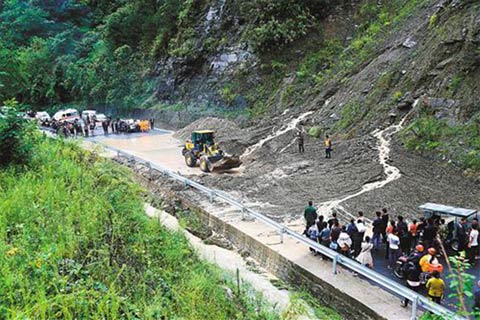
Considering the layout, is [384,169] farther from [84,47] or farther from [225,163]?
[84,47]

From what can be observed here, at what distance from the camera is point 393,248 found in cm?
1074

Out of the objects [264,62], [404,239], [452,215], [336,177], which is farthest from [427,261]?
[264,62]

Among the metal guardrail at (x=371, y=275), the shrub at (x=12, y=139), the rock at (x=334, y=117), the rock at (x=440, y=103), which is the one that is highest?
the shrub at (x=12, y=139)

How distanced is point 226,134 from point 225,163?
26.6 feet

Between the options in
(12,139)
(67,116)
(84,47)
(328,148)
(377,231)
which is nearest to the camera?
(12,139)

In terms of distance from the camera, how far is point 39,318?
5.47 meters

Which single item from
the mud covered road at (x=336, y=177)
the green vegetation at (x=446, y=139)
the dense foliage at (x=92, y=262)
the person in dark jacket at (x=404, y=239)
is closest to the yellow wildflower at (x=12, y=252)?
the dense foliage at (x=92, y=262)

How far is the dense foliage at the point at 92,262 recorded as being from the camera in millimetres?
5812

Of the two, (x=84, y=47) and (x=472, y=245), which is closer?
(x=472, y=245)

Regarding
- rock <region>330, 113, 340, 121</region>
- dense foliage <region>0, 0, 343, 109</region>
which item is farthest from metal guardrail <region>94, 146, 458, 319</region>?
dense foliage <region>0, 0, 343, 109</region>

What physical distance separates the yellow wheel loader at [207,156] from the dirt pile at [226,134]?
101 inches

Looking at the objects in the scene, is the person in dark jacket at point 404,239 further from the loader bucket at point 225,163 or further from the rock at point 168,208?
the loader bucket at point 225,163

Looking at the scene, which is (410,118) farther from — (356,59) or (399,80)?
(356,59)

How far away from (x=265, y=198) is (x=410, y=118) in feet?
26.5
